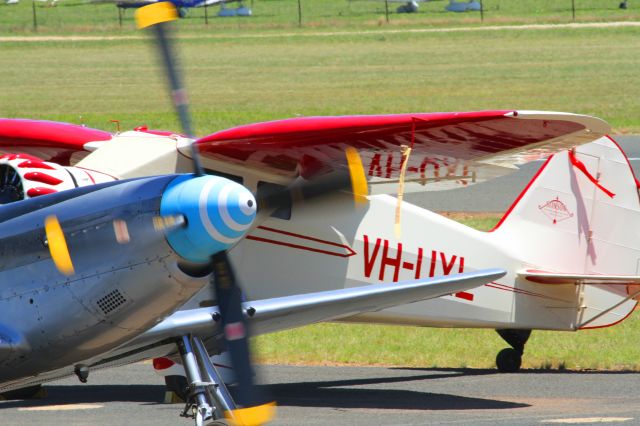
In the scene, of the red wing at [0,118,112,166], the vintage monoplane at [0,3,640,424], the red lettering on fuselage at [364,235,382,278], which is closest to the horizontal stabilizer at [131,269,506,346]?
the vintage monoplane at [0,3,640,424]

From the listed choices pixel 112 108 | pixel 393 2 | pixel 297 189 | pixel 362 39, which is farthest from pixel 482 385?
A: pixel 393 2

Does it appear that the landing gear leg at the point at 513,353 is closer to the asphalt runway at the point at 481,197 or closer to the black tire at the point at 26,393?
the black tire at the point at 26,393

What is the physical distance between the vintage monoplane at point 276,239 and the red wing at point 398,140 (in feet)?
0.06

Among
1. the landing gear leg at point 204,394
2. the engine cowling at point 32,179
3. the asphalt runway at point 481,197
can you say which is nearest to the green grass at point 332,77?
the asphalt runway at point 481,197

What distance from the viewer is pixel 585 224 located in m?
11.2

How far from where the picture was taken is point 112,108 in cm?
3506

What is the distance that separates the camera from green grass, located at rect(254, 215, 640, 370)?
452 inches

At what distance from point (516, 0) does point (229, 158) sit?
70468 millimetres

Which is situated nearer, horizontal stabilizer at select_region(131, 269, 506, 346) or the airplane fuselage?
the airplane fuselage

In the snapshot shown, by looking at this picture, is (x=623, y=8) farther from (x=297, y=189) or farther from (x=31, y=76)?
(x=297, y=189)

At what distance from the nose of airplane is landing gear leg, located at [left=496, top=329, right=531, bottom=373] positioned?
501 centimetres

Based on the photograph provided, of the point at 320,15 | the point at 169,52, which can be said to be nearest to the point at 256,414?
the point at 169,52

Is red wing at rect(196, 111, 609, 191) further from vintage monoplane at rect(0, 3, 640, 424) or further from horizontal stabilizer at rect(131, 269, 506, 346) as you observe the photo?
horizontal stabilizer at rect(131, 269, 506, 346)

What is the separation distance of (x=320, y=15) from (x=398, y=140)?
2512 inches
